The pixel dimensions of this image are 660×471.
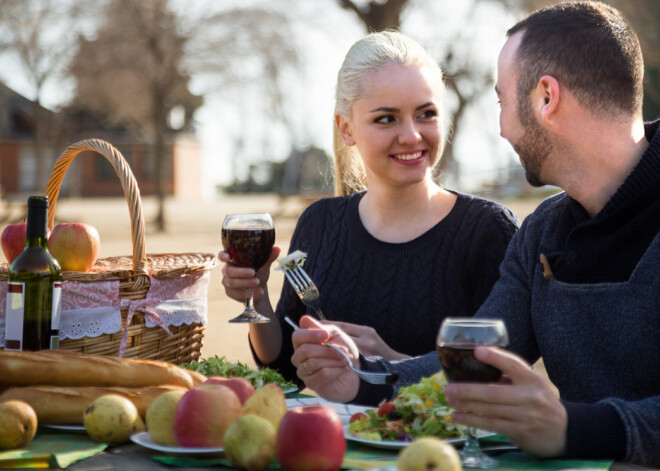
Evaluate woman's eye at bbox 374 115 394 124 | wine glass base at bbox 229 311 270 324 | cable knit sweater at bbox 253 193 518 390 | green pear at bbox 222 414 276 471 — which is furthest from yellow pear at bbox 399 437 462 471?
woman's eye at bbox 374 115 394 124

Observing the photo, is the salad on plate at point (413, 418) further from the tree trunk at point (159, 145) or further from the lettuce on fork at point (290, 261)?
the tree trunk at point (159, 145)

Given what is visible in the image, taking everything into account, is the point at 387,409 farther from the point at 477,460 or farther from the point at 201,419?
the point at 201,419

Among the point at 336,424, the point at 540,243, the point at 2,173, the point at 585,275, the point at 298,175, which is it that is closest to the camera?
the point at 336,424

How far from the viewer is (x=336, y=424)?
162cm

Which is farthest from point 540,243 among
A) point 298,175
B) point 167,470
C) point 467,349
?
point 298,175

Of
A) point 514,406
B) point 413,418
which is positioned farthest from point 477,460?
point 413,418

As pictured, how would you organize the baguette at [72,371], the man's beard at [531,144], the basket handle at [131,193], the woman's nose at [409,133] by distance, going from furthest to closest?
the woman's nose at [409,133] → the basket handle at [131,193] → the man's beard at [531,144] → the baguette at [72,371]

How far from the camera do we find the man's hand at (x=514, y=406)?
1649 millimetres

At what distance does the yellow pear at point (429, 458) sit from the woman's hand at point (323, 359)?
0.82m

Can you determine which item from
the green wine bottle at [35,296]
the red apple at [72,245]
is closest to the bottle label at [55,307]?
the green wine bottle at [35,296]

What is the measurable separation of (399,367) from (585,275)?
1.97 feet

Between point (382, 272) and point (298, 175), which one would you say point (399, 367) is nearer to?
point (382, 272)

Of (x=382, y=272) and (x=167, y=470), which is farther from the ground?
(x=382, y=272)

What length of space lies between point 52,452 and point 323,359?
780 millimetres
